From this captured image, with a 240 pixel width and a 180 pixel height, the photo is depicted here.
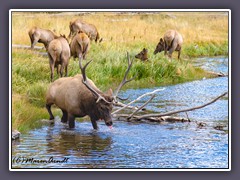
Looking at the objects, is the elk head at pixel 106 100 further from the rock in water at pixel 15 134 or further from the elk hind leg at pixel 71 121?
the rock in water at pixel 15 134

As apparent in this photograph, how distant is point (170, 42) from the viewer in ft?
55.5

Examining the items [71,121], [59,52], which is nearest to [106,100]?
[71,121]

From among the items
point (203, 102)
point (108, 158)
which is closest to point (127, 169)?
point (108, 158)

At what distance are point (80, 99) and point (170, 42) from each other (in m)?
1.25

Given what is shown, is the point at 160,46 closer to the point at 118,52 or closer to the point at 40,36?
the point at 118,52

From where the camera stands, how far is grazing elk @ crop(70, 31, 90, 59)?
1767 centimetres

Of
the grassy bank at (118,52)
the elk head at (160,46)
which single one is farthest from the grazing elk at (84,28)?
the elk head at (160,46)

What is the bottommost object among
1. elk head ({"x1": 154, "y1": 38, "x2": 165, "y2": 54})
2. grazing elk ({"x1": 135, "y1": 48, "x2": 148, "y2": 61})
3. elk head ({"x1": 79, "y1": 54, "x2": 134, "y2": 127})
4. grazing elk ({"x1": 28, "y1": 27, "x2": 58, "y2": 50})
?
elk head ({"x1": 79, "y1": 54, "x2": 134, "y2": 127})

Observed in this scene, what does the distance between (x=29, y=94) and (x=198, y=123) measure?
202 cm

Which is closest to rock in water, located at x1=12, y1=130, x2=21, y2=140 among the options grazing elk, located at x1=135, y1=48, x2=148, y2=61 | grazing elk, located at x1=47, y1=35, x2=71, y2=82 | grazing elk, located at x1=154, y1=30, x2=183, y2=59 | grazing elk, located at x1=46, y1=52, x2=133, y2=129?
grazing elk, located at x1=46, y1=52, x2=133, y2=129

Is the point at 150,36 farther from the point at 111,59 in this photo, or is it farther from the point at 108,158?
the point at 108,158

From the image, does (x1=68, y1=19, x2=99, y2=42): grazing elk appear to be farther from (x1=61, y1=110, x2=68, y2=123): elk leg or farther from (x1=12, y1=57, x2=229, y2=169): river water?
(x1=61, y1=110, x2=68, y2=123): elk leg

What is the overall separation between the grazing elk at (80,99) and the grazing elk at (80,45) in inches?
23.3

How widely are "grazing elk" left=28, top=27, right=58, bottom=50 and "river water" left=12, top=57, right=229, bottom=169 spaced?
3.40 feet
